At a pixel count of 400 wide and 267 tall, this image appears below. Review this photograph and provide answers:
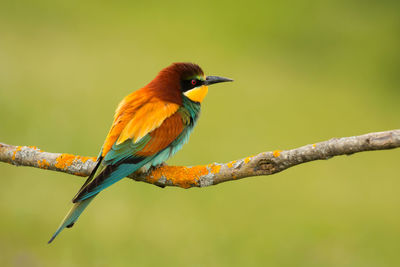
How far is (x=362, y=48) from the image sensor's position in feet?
29.8

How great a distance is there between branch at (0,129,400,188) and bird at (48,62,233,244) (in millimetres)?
91

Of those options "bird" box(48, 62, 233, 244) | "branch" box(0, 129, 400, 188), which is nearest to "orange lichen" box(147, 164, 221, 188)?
"branch" box(0, 129, 400, 188)

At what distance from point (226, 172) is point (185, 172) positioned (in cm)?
20

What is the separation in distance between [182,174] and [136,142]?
303mm

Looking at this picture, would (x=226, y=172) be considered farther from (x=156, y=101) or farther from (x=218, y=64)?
(x=218, y=64)

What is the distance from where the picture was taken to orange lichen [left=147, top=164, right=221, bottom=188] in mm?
1859

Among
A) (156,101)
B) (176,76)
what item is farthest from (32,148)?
(176,76)

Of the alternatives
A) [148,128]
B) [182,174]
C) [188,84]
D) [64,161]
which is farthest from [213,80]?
[64,161]

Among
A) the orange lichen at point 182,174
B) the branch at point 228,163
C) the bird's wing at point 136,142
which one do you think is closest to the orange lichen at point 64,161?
the branch at point 228,163

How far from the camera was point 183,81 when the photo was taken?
245cm

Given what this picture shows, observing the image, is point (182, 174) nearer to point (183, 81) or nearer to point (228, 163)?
point (228, 163)

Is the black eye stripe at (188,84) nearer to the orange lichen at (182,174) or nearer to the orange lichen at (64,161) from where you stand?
the orange lichen at (182,174)

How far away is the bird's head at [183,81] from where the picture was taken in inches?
93.2

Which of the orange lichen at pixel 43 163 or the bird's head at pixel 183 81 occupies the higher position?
the bird's head at pixel 183 81
